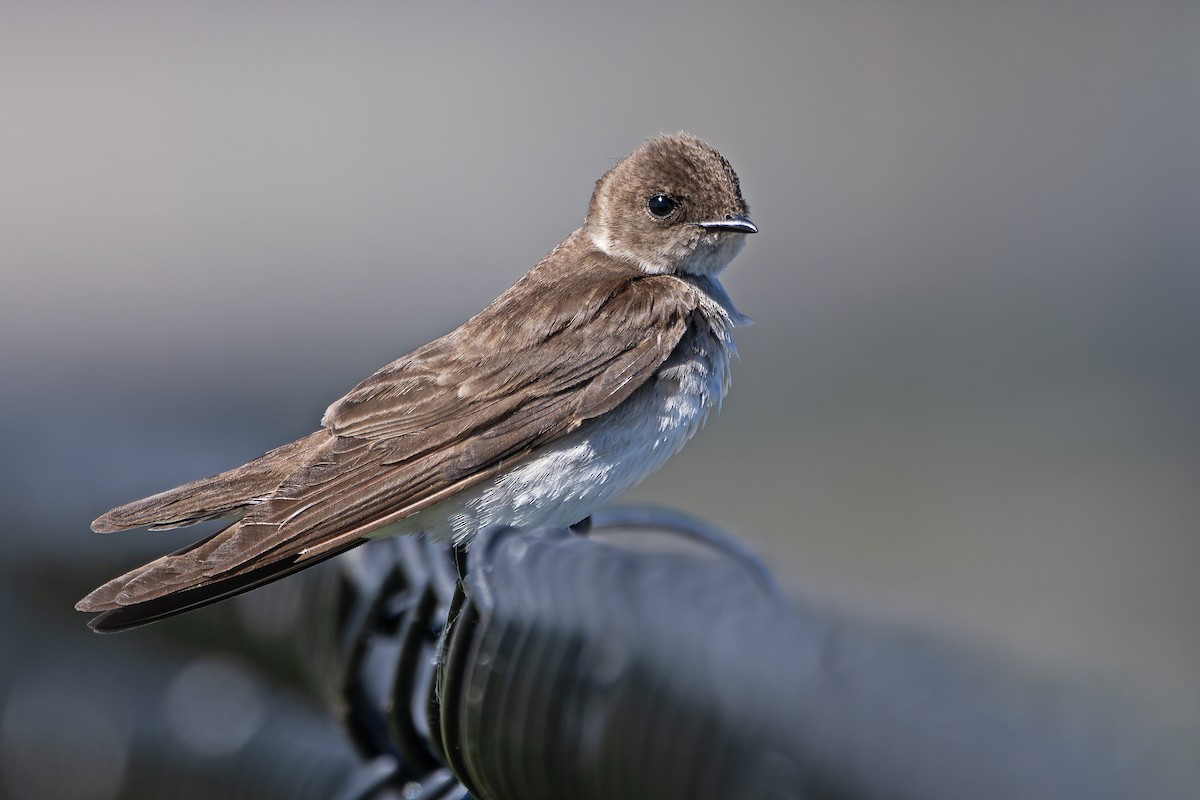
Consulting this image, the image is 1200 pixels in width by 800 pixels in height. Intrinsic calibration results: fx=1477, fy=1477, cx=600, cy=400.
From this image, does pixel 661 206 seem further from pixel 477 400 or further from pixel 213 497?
pixel 213 497

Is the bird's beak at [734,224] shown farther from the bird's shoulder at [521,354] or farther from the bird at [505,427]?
the bird's shoulder at [521,354]

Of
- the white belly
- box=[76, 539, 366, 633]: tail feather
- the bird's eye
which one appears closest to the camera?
box=[76, 539, 366, 633]: tail feather

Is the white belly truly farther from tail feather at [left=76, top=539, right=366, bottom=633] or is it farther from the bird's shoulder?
tail feather at [left=76, top=539, right=366, bottom=633]

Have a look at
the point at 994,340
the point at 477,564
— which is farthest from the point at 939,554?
the point at 477,564

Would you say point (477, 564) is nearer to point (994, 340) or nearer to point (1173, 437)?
point (1173, 437)

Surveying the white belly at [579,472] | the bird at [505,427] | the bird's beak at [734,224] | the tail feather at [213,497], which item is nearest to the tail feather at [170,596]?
the bird at [505,427]

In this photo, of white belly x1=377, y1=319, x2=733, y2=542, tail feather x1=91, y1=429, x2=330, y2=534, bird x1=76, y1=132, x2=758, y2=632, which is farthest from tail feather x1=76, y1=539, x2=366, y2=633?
white belly x1=377, y1=319, x2=733, y2=542

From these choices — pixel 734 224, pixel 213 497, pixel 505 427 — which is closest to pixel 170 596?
pixel 213 497

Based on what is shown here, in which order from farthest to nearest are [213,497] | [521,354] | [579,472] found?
1. [521,354]
2. [579,472]
3. [213,497]
